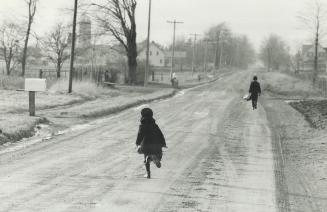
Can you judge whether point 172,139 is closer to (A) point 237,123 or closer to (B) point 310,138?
(B) point 310,138

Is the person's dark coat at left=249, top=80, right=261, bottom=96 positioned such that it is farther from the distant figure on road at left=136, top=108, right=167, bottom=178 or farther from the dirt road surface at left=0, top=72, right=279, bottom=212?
the distant figure on road at left=136, top=108, right=167, bottom=178

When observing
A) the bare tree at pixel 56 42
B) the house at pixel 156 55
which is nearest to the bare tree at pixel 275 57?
the house at pixel 156 55

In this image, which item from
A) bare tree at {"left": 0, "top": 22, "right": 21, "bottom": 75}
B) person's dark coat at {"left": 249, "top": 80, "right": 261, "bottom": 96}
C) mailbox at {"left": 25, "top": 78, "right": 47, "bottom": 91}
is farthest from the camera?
bare tree at {"left": 0, "top": 22, "right": 21, "bottom": 75}

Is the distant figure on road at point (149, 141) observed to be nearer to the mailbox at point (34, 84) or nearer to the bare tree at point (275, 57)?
the mailbox at point (34, 84)

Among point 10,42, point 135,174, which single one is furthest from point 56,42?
point 135,174

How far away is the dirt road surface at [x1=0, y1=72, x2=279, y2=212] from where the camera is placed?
7766 mm

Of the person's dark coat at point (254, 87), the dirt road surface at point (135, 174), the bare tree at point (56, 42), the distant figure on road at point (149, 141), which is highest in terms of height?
the bare tree at point (56, 42)

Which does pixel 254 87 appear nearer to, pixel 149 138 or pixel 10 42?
pixel 149 138

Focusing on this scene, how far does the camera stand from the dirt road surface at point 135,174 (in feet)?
25.5

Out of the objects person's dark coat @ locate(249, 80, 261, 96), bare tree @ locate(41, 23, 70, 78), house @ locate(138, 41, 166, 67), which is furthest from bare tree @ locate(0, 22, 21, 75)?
house @ locate(138, 41, 166, 67)

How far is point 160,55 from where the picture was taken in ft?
551

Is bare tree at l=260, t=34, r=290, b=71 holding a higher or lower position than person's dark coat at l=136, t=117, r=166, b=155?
higher

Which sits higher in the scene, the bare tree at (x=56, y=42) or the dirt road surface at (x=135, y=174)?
the bare tree at (x=56, y=42)

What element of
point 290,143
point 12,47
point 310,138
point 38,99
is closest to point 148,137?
point 290,143
